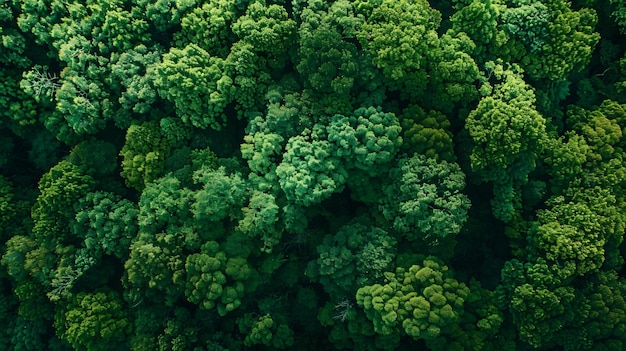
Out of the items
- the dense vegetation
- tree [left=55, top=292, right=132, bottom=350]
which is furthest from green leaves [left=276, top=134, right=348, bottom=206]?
tree [left=55, top=292, right=132, bottom=350]

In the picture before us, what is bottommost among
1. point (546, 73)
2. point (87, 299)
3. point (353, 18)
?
point (87, 299)

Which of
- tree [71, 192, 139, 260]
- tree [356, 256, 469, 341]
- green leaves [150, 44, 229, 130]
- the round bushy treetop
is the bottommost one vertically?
tree [356, 256, 469, 341]

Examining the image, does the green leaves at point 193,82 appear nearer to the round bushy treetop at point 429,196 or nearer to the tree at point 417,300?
the round bushy treetop at point 429,196

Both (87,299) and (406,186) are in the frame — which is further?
(87,299)

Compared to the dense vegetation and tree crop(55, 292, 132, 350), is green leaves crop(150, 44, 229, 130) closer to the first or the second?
the dense vegetation

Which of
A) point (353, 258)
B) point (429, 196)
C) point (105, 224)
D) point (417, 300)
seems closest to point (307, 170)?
point (353, 258)

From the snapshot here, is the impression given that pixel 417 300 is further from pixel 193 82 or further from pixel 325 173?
pixel 193 82

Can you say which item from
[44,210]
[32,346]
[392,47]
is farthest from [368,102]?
[32,346]

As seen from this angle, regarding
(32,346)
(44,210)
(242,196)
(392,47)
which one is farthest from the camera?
(32,346)

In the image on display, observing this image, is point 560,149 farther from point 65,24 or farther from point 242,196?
point 65,24
